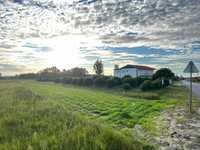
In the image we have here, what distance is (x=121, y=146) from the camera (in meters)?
6.08

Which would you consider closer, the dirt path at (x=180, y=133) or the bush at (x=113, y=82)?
the dirt path at (x=180, y=133)

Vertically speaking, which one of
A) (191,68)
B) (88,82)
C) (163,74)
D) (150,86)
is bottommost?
(88,82)

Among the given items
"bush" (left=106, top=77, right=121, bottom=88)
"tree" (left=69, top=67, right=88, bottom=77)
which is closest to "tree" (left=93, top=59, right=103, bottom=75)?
"tree" (left=69, top=67, right=88, bottom=77)

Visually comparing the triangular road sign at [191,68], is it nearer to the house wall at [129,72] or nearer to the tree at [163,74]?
the tree at [163,74]

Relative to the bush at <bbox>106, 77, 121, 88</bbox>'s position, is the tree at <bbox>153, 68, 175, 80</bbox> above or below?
above

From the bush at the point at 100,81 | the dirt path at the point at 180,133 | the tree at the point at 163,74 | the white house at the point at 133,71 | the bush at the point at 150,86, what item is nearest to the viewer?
the dirt path at the point at 180,133

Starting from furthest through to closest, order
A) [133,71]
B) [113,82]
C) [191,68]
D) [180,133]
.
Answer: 1. [133,71]
2. [113,82]
3. [191,68]
4. [180,133]

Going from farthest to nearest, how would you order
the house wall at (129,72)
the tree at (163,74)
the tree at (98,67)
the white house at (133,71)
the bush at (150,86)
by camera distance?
the tree at (98,67) → the white house at (133,71) → the house wall at (129,72) → the tree at (163,74) → the bush at (150,86)

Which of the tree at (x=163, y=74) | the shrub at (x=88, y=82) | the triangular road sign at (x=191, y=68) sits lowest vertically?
the shrub at (x=88, y=82)

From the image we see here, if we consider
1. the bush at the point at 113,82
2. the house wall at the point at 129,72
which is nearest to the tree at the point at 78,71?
the house wall at the point at 129,72

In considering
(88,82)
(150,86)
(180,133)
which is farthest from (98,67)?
(180,133)

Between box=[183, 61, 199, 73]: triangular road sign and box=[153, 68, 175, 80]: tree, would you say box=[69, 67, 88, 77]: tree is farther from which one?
box=[183, 61, 199, 73]: triangular road sign

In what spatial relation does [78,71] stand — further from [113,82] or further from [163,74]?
[163,74]

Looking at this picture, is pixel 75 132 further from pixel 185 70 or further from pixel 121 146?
pixel 185 70
